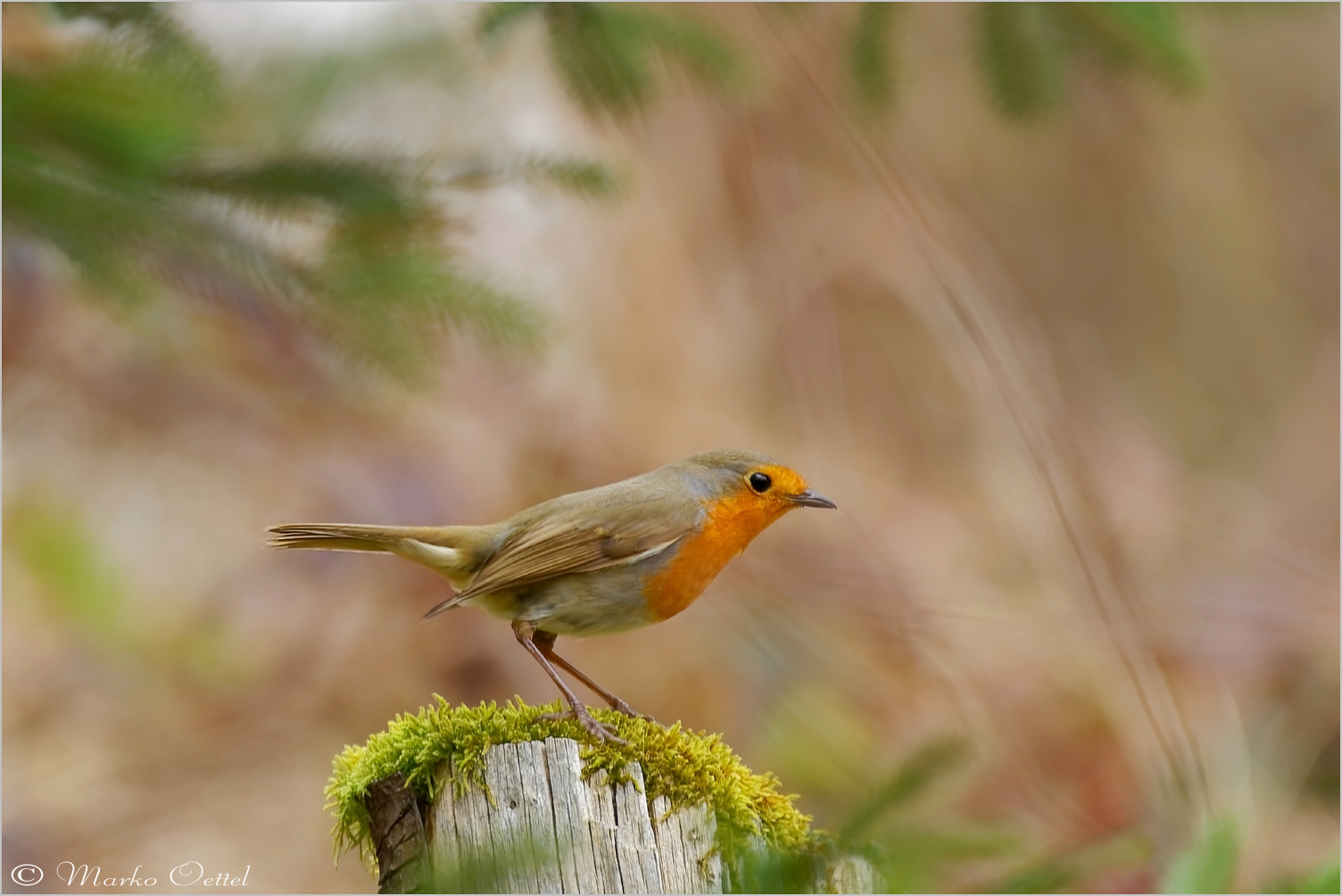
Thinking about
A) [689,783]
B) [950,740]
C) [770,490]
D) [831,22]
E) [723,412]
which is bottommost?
[950,740]

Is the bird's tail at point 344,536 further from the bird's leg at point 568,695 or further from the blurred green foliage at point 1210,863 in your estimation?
the blurred green foliage at point 1210,863

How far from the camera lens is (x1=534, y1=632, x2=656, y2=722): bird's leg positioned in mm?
2672

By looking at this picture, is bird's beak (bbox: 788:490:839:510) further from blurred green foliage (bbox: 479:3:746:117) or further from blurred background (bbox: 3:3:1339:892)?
blurred green foliage (bbox: 479:3:746:117)

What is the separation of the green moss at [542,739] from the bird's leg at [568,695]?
0.8 inches

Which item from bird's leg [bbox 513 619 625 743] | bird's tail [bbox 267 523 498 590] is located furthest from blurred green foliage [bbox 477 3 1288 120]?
bird's leg [bbox 513 619 625 743]

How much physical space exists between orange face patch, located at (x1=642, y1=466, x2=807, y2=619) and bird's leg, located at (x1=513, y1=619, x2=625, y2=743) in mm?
320

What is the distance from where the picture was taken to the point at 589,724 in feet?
7.73

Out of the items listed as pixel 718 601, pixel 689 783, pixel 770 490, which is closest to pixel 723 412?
pixel 718 601

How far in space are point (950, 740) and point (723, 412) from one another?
6.34m

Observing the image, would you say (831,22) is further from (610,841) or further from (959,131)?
(610,841)

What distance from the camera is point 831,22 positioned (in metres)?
6.79

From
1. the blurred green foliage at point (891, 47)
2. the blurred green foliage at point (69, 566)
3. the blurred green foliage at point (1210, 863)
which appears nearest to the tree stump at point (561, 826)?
the blurred green foliage at point (1210, 863)

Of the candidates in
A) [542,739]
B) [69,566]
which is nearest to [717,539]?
[542,739]

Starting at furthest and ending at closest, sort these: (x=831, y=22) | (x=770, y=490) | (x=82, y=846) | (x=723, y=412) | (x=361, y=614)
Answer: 1. (x=723, y=412)
2. (x=831, y=22)
3. (x=361, y=614)
4. (x=82, y=846)
5. (x=770, y=490)
